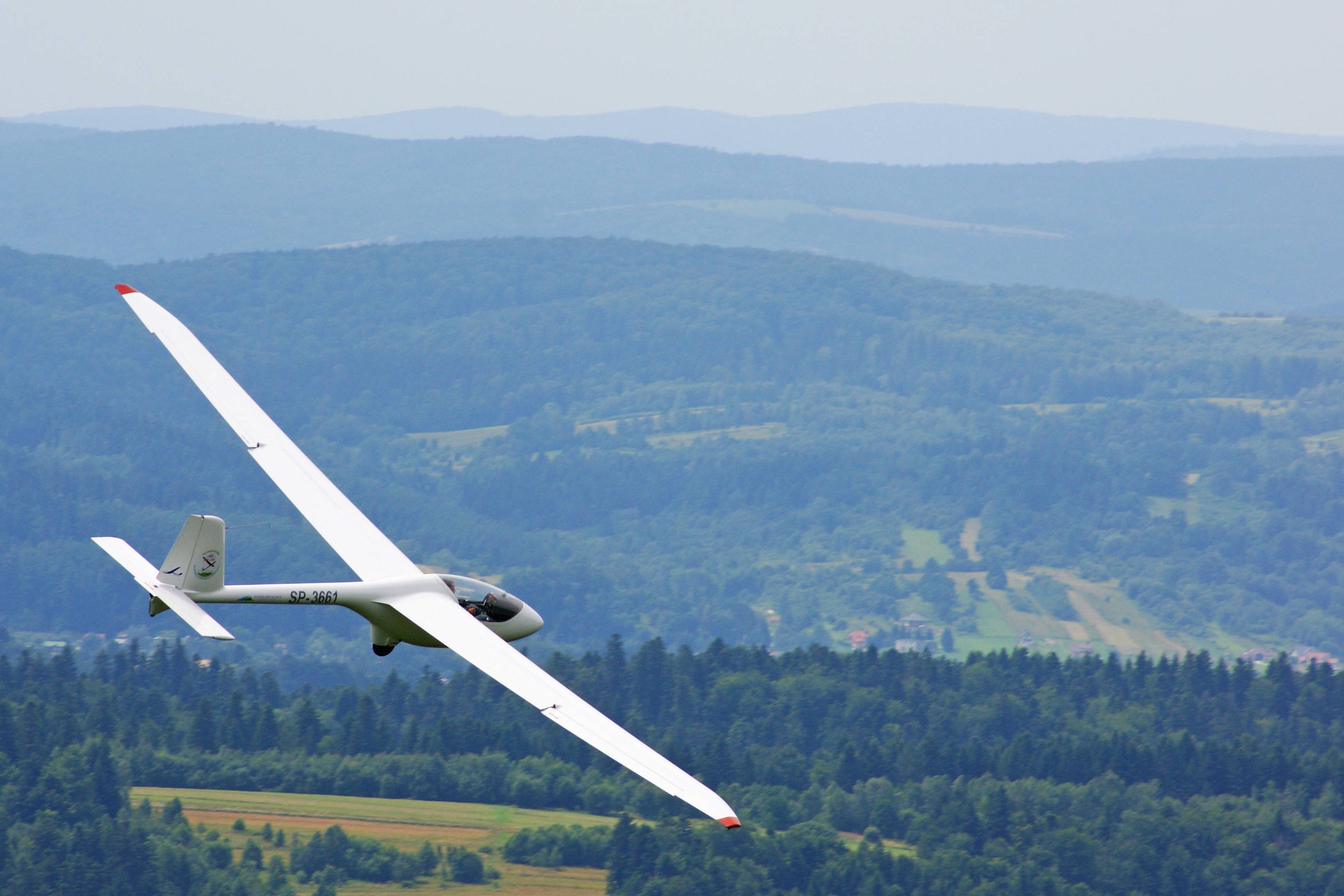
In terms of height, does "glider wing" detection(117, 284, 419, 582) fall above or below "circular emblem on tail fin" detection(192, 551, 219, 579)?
above

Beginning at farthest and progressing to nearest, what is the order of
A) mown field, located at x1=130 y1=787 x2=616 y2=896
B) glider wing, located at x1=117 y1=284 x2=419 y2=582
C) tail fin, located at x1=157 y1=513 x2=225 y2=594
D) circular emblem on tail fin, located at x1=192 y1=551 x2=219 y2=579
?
mown field, located at x1=130 y1=787 x2=616 y2=896, glider wing, located at x1=117 y1=284 x2=419 y2=582, circular emblem on tail fin, located at x1=192 y1=551 x2=219 y2=579, tail fin, located at x1=157 y1=513 x2=225 y2=594

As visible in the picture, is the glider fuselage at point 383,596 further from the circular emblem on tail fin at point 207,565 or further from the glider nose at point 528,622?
the circular emblem on tail fin at point 207,565

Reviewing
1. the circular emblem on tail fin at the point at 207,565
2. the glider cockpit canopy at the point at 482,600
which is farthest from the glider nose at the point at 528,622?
the circular emblem on tail fin at the point at 207,565

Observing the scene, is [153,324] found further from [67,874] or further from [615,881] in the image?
[67,874]

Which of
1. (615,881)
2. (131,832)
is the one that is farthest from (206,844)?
(615,881)

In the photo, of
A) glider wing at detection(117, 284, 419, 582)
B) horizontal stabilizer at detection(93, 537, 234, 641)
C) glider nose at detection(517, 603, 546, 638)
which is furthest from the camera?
glider wing at detection(117, 284, 419, 582)

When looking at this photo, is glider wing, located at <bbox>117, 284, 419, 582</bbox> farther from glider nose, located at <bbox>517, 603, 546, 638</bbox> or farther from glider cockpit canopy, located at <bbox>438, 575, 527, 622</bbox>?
glider nose, located at <bbox>517, 603, 546, 638</bbox>

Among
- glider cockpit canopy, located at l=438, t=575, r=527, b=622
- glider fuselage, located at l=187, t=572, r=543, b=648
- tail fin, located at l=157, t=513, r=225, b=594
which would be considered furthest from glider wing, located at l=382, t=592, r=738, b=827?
tail fin, located at l=157, t=513, r=225, b=594
